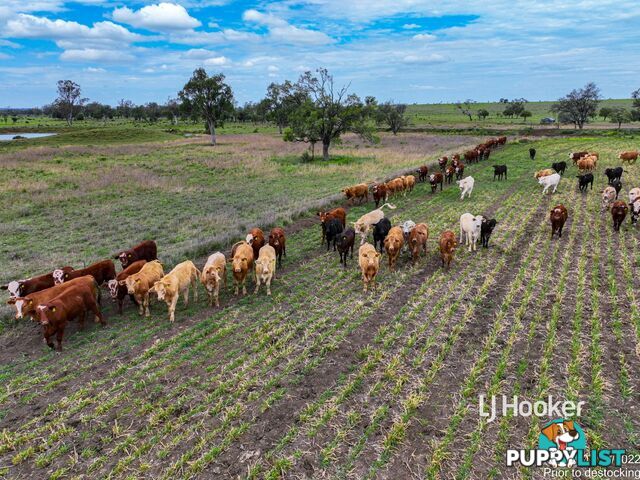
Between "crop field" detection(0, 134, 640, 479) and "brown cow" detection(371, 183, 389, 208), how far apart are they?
496cm

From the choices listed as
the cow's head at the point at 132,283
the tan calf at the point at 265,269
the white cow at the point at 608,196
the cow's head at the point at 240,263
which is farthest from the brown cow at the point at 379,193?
the cow's head at the point at 132,283

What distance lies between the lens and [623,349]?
7.47m

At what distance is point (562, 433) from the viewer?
5.61 m

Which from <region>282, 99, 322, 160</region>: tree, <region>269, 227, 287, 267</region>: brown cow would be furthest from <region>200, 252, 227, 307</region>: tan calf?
<region>282, 99, 322, 160</region>: tree

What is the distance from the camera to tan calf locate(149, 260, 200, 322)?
29.0ft

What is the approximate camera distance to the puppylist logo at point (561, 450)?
5211mm

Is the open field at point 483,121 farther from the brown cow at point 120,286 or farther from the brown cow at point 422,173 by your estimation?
the brown cow at point 120,286

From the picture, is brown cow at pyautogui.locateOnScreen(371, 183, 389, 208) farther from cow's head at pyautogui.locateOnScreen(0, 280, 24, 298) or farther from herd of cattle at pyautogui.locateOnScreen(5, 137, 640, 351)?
cow's head at pyautogui.locateOnScreen(0, 280, 24, 298)

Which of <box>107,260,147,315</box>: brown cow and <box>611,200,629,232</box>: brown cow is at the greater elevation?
<box>611,200,629,232</box>: brown cow

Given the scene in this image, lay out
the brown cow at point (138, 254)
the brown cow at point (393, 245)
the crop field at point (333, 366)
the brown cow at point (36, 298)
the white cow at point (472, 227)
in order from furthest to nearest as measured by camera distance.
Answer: the white cow at point (472, 227), the brown cow at point (393, 245), the brown cow at point (138, 254), the brown cow at point (36, 298), the crop field at point (333, 366)

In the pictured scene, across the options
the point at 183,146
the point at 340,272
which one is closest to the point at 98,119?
the point at 183,146

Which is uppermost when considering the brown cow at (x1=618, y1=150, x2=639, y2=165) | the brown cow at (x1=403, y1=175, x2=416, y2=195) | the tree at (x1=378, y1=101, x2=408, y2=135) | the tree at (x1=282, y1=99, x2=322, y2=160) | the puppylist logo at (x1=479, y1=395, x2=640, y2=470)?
the tree at (x1=378, y1=101, x2=408, y2=135)

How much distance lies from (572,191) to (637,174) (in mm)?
7916

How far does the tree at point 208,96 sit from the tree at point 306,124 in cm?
2634
